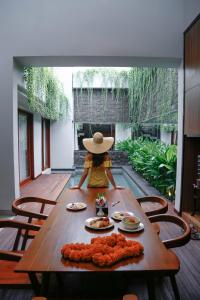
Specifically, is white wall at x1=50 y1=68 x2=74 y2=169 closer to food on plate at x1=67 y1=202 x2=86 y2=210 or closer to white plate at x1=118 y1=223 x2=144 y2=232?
food on plate at x1=67 y1=202 x2=86 y2=210

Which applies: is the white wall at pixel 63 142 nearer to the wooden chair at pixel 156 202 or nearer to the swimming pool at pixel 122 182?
the swimming pool at pixel 122 182

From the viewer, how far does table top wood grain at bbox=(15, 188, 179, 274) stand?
1.26 m

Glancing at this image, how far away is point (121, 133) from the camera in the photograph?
11.7 meters

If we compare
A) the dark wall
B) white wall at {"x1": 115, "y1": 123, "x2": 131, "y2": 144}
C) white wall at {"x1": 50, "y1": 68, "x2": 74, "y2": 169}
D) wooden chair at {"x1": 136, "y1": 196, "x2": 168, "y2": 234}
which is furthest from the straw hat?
white wall at {"x1": 115, "y1": 123, "x2": 131, "y2": 144}

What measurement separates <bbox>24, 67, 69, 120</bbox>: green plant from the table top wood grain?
328 cm

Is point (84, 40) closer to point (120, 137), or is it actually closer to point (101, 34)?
point (101, 34)

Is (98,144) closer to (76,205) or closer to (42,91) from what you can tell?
(76,205)

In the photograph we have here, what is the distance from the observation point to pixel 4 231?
3.41m

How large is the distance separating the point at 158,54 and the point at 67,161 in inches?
288

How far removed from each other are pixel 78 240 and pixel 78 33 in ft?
11.2

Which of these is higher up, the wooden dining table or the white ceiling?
the white ceiling

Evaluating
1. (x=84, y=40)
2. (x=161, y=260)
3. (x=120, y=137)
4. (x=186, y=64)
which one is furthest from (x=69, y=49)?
(x=120, y=137)

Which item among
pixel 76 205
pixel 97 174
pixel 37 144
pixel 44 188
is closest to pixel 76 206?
pixel 76 205

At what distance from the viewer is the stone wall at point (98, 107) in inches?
411
